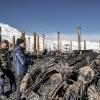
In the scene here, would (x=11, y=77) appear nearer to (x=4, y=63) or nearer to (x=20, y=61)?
(x=4, y=63)

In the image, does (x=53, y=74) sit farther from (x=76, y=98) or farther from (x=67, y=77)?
(x=76, y=98)

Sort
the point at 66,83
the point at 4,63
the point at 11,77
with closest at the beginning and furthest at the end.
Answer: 1. the point at 66,83
2. the point at 4,63
3. the point at 11,77

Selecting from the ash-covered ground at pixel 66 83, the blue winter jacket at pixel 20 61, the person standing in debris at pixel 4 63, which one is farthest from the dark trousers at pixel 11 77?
the blue winter jacket at pixel 20 61

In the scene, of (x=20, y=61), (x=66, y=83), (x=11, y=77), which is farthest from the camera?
(x=11, y=77)

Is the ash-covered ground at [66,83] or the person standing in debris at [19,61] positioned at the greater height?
the person standing in debris at [19,61]

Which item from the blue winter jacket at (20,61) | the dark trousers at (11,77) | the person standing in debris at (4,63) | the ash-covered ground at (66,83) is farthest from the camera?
the dark trousers at (11,77)

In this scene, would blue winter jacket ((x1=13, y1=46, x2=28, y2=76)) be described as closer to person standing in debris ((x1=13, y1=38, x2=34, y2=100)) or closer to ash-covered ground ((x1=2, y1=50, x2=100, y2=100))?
person standing in debris ((x1=13, y1=38, x2=34, y2=100))

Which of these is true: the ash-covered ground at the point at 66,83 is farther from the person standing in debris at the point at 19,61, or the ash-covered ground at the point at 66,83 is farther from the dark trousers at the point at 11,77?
the person standing in debris at the point at 19,61

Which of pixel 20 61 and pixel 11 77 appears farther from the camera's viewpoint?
pixel 11 77

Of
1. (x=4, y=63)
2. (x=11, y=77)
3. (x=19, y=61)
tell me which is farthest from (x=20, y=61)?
(x=11, y=77)

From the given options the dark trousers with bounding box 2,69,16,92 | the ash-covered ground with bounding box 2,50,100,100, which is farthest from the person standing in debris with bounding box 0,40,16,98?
the ash-covered ground with bounding box 2,50,100,100

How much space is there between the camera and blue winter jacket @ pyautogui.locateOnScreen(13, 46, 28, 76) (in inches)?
359

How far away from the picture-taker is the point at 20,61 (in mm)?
9156

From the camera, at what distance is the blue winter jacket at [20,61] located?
912cm
